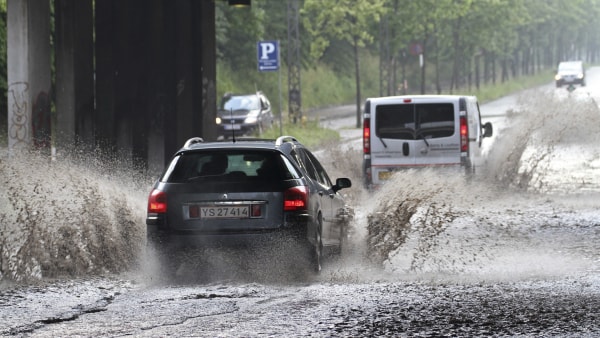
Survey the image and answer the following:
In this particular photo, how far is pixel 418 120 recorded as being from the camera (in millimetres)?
20312

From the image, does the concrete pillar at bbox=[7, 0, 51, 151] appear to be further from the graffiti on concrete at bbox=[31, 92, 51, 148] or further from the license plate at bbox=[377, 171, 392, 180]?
the license plate at bbox=[377, 171, 392, 180]

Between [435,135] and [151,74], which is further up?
[151,74]

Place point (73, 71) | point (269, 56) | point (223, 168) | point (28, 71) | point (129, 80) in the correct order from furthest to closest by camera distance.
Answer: point (269, 56) < point (129, 80) < point (73, 71) < point (28, 71) < point (223, 168)

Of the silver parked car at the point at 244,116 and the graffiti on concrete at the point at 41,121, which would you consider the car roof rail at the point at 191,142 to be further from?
the silver parked car at the point at 244,116

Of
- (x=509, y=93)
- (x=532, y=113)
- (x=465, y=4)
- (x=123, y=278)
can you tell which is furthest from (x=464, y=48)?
(x=123, y=278)

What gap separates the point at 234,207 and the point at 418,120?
966 cm

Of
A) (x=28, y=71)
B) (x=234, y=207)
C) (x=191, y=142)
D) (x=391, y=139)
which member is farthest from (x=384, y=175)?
(x=234, y=207)

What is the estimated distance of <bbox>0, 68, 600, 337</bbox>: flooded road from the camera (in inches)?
339

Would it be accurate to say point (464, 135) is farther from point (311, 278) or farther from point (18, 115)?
point (311, 278)

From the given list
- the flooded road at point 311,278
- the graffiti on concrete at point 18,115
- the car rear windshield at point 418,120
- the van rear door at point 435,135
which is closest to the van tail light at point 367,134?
the car rear windshield at point 418,120

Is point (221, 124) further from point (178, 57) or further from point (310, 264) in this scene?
point (310, 264)

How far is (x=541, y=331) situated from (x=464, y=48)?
7912 centimetres

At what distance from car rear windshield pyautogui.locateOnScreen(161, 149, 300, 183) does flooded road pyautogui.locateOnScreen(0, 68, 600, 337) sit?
731mm

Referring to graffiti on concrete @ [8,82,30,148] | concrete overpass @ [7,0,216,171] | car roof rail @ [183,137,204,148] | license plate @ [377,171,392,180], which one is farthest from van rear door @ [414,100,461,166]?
car roof rail @ [183,137,204,148]
